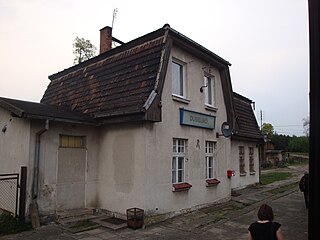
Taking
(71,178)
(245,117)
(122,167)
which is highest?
(245,117)

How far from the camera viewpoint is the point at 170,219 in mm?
9188

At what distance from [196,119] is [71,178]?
496cm

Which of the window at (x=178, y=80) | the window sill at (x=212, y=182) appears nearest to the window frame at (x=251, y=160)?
the window sill at (x=212, y=182)

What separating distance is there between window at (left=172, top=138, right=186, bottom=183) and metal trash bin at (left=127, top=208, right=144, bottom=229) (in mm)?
2117

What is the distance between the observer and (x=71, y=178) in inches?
368

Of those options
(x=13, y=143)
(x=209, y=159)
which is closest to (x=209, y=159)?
(x=209, y=159)

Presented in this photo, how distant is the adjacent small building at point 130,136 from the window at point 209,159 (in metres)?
0.04

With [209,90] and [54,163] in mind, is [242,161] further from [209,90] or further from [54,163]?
[54,163]

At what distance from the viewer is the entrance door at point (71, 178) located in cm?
904

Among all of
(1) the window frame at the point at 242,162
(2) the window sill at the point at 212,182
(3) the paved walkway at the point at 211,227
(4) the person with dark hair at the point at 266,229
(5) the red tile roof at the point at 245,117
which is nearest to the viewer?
(4) the person with dark hair at the point at 266,229

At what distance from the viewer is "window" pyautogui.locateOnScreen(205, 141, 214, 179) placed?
1175cm

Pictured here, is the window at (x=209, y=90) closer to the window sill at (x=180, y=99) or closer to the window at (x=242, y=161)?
the window sill at (x=180, y=99)

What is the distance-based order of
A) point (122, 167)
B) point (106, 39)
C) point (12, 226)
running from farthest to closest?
point (106, 39) < point (122, 167) < point (12, 226)

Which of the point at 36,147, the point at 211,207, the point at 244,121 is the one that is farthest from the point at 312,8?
the point at 244,121
